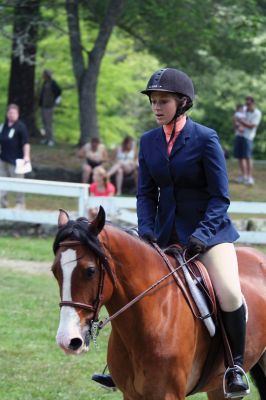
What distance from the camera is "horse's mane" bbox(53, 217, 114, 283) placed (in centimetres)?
531

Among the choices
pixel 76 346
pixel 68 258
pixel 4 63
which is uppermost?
pixel 68 258

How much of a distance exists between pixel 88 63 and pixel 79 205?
846 cm

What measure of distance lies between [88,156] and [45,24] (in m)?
3.89

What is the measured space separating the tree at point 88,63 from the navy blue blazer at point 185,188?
17315mm

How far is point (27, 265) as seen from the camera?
1496cm

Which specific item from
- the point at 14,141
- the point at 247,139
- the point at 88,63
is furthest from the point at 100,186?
the point at 88,63

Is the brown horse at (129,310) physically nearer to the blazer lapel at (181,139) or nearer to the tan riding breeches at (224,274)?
the tan riding breeches at (224,274)

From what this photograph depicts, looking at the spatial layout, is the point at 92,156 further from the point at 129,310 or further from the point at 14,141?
the point at 129,310

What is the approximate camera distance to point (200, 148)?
6098mm

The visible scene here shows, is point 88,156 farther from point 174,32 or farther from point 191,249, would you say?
point 191,249

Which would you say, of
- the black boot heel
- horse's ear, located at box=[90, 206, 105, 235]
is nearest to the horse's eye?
horse's ear, located at box=[90, 206, 105, 235]

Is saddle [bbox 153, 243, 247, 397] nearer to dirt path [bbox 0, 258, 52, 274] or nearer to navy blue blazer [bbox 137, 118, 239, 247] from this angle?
navy blue blazer [bbox 137, 118, 239, 247]

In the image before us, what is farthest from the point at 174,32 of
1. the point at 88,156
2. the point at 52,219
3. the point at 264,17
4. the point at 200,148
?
the point at 200,148

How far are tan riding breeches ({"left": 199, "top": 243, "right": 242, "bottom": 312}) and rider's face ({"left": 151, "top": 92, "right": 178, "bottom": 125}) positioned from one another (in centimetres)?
96
